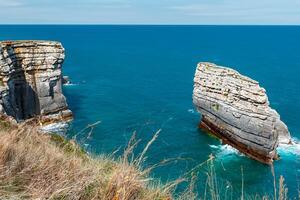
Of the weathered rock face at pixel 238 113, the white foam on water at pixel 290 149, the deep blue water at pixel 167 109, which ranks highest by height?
the weathered rock face at pixel 238 113

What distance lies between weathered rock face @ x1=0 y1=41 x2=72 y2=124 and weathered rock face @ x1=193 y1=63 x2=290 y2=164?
15813 mm

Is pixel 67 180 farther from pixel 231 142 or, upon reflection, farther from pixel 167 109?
pixel 167 109

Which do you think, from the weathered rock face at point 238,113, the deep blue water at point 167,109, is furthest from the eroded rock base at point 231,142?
the deep blue water at point 167,109

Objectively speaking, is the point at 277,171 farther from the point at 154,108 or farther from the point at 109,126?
the point at 154,108

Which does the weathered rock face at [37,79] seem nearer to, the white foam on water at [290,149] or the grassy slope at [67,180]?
the white foam on water at [290,149]

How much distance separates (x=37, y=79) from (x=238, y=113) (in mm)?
22124

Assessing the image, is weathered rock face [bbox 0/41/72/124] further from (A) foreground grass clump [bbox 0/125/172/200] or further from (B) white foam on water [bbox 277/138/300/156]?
(A) foreground grass clump [bbox 0/125/172/200]

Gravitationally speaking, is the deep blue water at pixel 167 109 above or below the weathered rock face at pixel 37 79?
below

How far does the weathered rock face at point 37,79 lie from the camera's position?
44844 millimetres

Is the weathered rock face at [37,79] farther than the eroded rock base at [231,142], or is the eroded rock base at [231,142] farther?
the weathered rock face at [37,79]

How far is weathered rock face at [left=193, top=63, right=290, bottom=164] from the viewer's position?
1455 inches

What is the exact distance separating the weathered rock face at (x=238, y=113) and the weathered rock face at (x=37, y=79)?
15813mm

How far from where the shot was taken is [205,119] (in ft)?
149

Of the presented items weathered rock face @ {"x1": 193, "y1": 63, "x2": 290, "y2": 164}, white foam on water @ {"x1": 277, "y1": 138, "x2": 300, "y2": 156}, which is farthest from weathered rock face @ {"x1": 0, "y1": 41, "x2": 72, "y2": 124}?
white foam on water @ {"x1": 277, "y1": 138, "x2": 300, "y2": 156}
